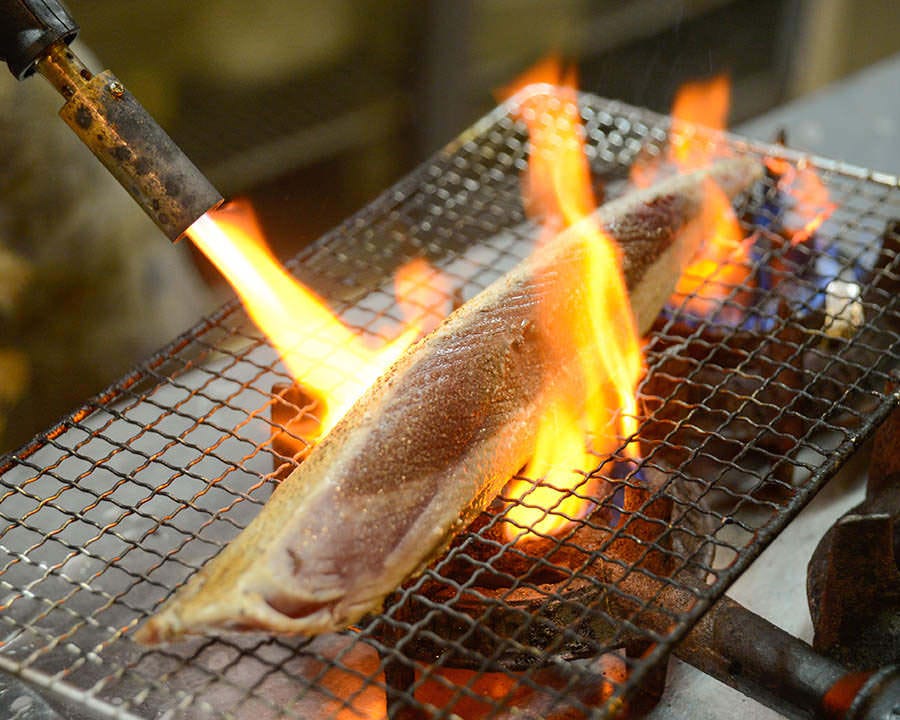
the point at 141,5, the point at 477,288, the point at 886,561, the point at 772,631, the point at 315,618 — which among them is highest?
the point at 141,5

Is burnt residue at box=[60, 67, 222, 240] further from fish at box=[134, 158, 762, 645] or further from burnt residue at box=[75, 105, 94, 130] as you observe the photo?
fish at box=[134, 158, 762, 645]

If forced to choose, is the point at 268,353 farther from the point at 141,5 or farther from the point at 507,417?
the point at 141,5

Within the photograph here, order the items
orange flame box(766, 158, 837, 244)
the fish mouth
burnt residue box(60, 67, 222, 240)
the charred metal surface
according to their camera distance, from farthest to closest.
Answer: orange flame box(766, 158, 837, 244) → the charred metal surface → burnt residue box(60, 67, 222, 240) → the fish mouth

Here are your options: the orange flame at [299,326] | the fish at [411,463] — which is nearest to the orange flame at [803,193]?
the fish at [411,463]

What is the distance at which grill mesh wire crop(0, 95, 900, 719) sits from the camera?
6.46ft

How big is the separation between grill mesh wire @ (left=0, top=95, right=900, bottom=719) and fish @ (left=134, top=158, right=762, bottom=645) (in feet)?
0.32

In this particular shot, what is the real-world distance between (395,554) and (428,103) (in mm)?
4048

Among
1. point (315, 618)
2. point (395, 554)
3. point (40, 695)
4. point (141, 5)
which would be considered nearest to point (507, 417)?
point (395, 554)

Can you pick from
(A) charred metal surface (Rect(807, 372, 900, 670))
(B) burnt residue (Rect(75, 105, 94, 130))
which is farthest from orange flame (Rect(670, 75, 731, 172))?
(B) burnt residue (Rect(75, 105, 94, 130))

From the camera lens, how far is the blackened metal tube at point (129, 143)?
204 centimetres

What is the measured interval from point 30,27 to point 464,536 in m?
1.33

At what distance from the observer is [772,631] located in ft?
7.00

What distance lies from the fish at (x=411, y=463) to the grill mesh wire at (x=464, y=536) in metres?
0.10

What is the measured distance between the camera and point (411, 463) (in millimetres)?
2053
